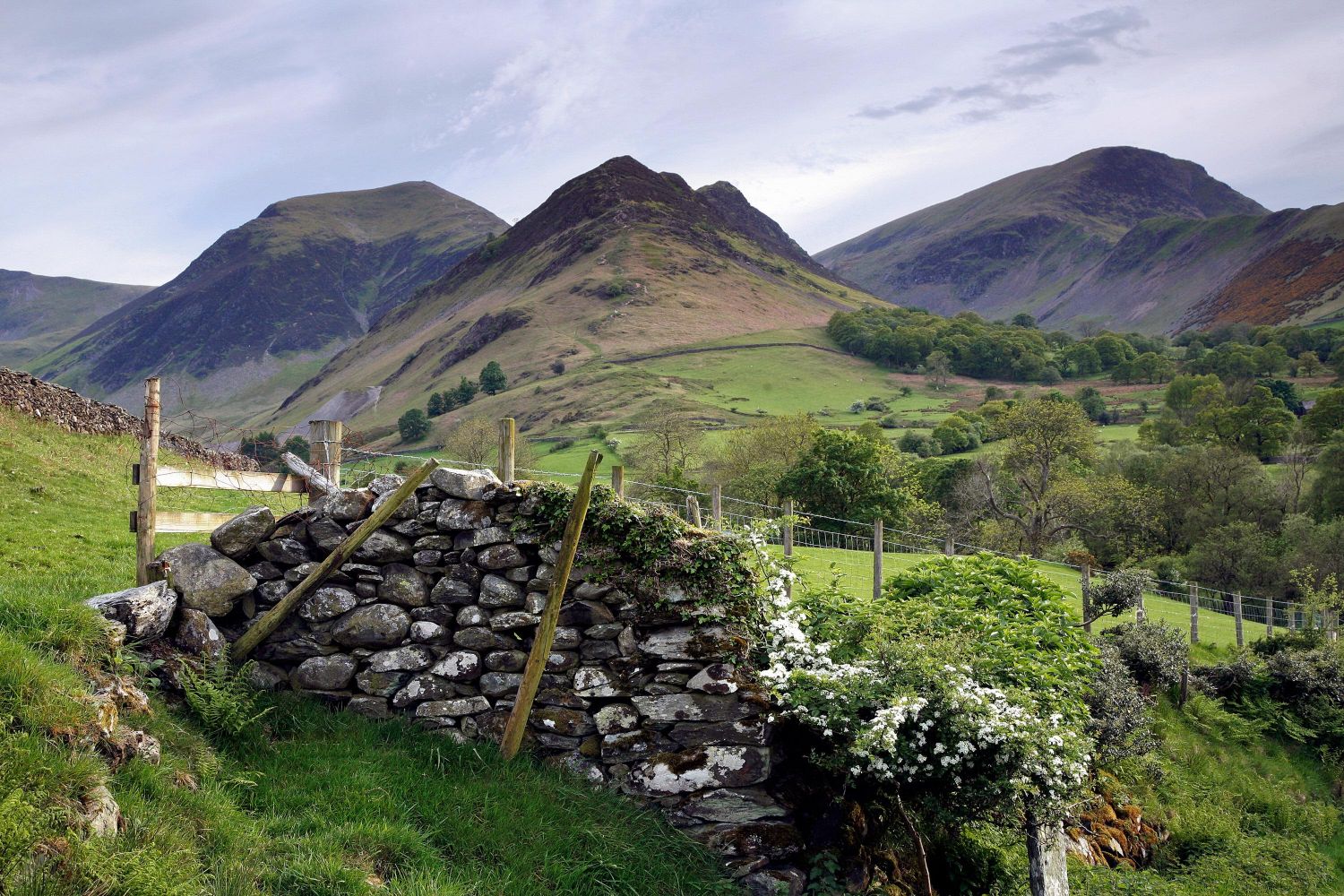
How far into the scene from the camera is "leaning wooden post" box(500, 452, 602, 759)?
25.7ft

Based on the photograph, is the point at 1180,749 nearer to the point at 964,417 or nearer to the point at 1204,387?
the point at 964,417

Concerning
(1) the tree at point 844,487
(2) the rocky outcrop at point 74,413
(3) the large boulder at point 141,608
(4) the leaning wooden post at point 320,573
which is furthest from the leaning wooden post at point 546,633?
(1) the tree at point 844,487

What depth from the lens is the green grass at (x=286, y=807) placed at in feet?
15.6

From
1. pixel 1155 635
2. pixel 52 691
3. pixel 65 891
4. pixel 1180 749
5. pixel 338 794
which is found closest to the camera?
pixel 65 891

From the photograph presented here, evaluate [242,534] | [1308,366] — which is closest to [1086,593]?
[242,534]

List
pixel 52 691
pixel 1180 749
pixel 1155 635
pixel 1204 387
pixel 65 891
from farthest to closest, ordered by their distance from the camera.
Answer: pixel 1204 387 → pixel 1155 635 → pixel 1180 749 → pixel 52 691 → pixel 65 891

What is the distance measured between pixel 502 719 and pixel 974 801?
4607mm

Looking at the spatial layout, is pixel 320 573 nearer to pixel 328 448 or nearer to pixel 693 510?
pixel 328 448

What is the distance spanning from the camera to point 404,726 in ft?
25.9

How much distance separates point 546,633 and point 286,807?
2.58 meters

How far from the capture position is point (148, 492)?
7.79 m

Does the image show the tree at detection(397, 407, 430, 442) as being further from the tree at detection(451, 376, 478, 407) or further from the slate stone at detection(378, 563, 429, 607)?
the slate stone at detection(378, 563, 429, 607)

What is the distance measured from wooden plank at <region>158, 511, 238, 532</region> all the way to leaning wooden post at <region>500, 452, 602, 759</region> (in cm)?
335

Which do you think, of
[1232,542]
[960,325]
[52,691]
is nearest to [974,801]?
[52,691]
